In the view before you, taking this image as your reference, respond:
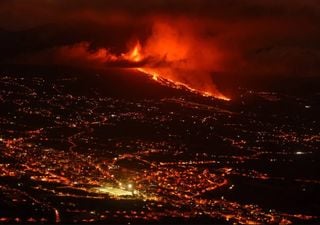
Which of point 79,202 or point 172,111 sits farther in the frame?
point 172,111

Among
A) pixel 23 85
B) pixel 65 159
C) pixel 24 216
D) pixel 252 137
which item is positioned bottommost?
pixel 24 216

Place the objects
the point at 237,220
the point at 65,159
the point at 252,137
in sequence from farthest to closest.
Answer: the point at 252,137
the point at 65,159
the point at 237,220

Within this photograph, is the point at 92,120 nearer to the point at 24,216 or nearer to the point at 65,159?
the point at 65,159

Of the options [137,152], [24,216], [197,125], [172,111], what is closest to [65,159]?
[137,152]

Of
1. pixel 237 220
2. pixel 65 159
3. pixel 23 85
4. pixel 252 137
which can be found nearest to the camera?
pixel 237 220

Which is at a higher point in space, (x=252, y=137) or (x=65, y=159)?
(x=252, y=137)

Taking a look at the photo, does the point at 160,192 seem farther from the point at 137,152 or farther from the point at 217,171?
the point at 137,152
